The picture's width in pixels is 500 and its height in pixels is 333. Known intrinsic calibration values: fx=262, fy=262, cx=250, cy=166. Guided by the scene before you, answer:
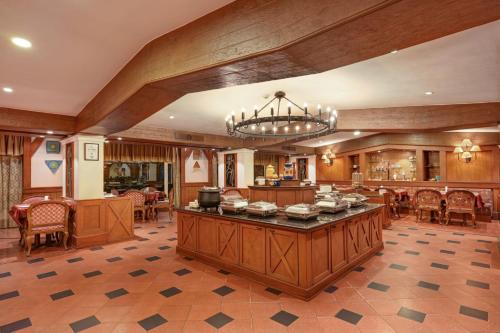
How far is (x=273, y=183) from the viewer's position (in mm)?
5625

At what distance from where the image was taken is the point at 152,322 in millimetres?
2498

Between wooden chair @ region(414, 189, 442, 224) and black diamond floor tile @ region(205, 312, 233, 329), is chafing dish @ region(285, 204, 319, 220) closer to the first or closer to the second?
black diamond floor tile @ region(205, 312, 233, 329)

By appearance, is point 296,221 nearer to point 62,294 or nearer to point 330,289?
point 330,289

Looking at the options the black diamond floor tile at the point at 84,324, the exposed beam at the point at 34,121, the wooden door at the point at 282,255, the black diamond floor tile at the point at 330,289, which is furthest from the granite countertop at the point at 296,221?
the exposed beam at the point at 34,121

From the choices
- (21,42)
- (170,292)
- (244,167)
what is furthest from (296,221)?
(244,167)

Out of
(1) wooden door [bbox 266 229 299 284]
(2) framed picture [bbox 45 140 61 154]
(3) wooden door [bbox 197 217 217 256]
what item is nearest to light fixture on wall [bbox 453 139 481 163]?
(1) wooden door [bbox 266 229 299 284]

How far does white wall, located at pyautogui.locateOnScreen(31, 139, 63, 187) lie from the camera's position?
7.58 m

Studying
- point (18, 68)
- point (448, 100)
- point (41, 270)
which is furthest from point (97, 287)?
point (448, 100)

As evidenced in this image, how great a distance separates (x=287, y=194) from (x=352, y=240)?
1.76 metres

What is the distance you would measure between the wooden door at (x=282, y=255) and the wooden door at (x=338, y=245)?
0.62 m

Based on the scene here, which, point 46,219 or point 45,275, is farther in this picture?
point 46,219

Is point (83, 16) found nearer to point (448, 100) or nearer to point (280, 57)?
point (280, 57)

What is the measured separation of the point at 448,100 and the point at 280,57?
4.17 metres

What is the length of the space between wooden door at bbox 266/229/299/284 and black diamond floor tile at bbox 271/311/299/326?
1.48 ft
